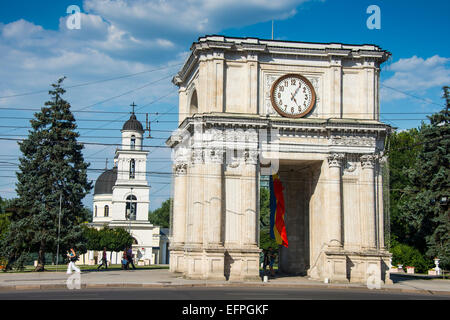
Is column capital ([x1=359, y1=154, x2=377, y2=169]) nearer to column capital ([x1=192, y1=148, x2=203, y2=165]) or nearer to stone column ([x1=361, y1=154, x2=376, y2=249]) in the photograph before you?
stone column ([x1=361, y1=154, x2=376, y2=249])

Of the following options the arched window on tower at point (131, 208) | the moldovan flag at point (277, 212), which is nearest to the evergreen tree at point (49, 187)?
the moldovan flag at point (277, 212)

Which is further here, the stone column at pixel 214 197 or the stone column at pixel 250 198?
the stone column at pixel 250 198

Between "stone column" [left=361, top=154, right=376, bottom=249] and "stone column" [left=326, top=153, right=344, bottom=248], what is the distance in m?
1.47

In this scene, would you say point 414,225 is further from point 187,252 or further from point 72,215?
point 72,215

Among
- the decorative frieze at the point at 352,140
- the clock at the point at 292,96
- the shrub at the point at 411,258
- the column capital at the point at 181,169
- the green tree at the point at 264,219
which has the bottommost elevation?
the shrub at the point at 411,258

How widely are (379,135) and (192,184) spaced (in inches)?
455

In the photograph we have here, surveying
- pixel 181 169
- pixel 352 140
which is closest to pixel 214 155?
pixel 181 169

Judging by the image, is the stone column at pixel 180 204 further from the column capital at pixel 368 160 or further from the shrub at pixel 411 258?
the shrub at pixel 411 258

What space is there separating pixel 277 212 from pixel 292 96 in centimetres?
749

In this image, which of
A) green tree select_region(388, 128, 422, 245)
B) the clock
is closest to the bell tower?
green tree select_region(388, 128, 422, 245)

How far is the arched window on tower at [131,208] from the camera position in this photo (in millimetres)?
95000

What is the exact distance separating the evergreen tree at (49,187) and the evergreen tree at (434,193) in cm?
2732
